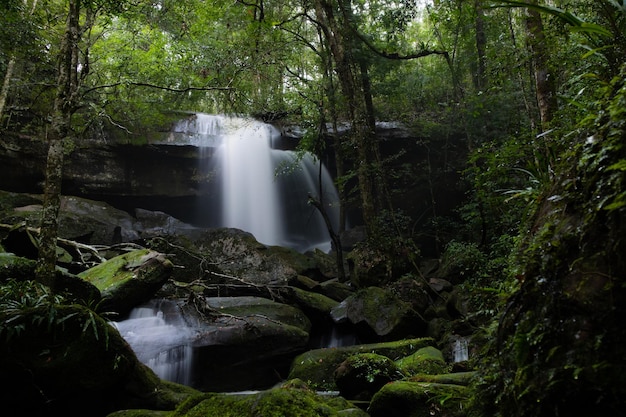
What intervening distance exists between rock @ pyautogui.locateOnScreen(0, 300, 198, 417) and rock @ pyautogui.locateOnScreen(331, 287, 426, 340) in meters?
4.98

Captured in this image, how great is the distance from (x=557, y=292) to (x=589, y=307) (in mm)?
158

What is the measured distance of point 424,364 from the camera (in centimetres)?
633

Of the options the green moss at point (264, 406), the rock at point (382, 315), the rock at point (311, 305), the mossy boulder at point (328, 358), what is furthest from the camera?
the rock at point (311, 305)

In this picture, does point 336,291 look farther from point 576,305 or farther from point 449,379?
point 576,305

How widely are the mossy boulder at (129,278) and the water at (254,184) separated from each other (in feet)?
31.9

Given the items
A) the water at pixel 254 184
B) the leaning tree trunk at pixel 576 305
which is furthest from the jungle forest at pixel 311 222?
the water at pixel 254 184

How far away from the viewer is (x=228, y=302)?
9.46 m

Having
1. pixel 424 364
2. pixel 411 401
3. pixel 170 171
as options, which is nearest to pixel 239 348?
pixel 424 364

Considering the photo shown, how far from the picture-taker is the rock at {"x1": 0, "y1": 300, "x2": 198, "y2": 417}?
4.25 meters

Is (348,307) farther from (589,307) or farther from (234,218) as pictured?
(234,218)

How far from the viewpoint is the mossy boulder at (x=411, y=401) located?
12.6 ft

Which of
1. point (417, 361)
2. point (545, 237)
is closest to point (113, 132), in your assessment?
point (417, 361)

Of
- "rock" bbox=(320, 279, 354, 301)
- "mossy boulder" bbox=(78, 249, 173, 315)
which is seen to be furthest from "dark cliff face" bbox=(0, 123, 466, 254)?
"mossy boulder" bbox=(78, 249, 173, 315)

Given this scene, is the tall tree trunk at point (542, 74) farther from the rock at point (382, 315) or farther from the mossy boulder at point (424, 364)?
the rock at point (382, 315)
